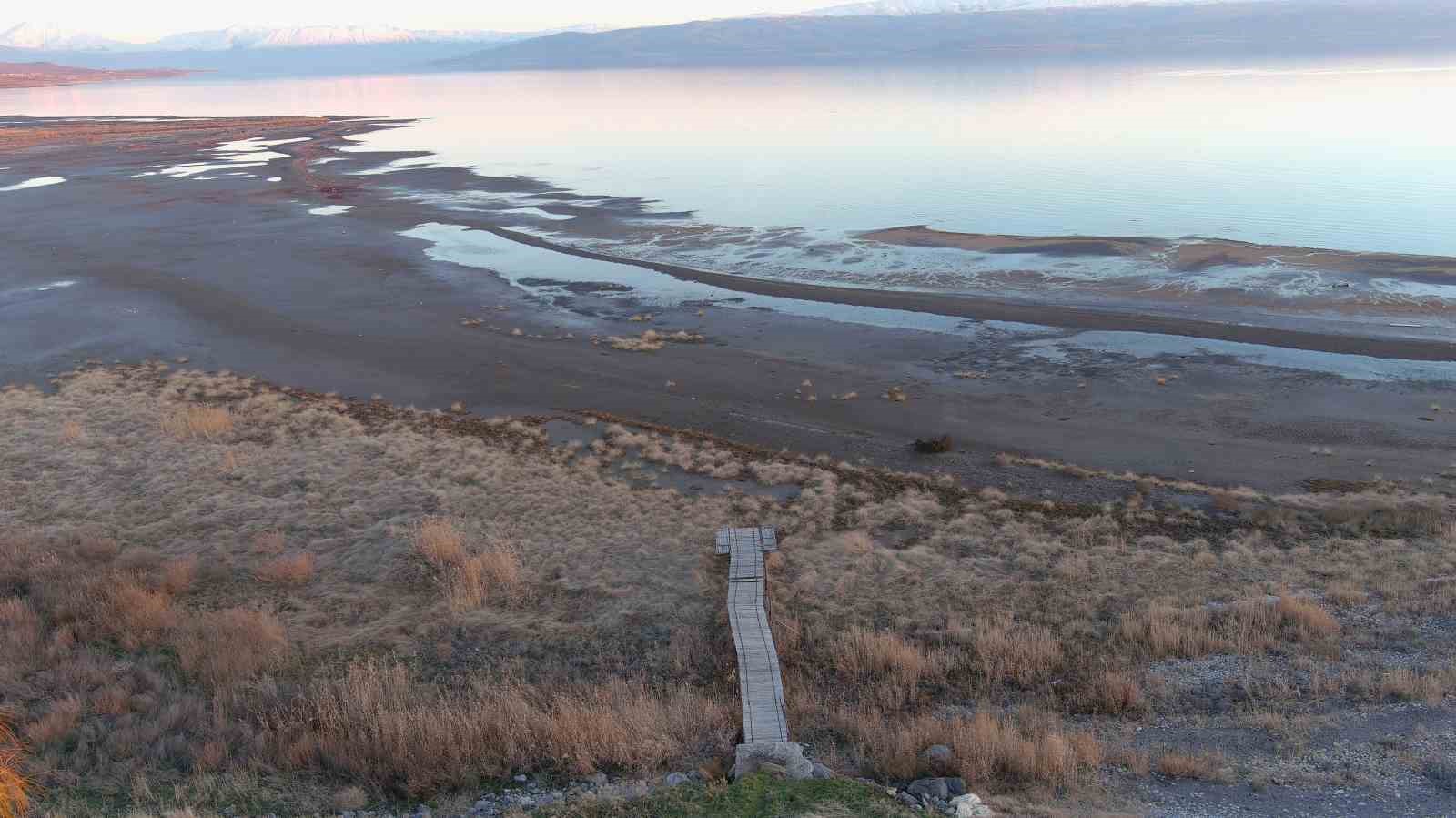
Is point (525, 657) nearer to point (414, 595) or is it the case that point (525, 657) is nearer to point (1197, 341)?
point (414, 595)

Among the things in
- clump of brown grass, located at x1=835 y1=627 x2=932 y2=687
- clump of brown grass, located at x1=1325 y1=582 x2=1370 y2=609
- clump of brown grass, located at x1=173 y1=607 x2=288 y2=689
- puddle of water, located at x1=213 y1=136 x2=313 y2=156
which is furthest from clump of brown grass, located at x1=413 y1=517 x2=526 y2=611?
puddle of water, located at x1=213 y1=136 x2=313 y2=156

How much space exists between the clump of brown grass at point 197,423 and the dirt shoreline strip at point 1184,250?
2319 centimetres

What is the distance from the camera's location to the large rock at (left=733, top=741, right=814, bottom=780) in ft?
24.3

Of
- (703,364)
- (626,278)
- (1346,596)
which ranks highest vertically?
(626,278)

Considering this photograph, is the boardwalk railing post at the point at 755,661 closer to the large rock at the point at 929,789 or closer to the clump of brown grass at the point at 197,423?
the large rock at the point at 929,789

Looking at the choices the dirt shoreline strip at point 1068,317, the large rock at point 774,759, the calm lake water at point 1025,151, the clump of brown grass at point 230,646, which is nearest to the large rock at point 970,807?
the large rock at point 774,759

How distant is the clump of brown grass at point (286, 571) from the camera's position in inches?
490

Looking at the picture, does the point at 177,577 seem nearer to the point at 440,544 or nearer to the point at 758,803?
the point at 440,544

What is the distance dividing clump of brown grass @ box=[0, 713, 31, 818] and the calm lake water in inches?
1314

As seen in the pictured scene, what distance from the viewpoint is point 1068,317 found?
25625mm

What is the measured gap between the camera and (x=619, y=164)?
58500 mm

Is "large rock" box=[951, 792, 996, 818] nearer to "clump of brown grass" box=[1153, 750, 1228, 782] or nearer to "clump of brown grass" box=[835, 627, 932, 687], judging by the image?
"clump of brown grass" box=[1153, 750, 1228, 782]

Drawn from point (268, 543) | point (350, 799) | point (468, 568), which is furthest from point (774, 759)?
point (268, 543)

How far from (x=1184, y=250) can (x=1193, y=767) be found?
90.4ft
